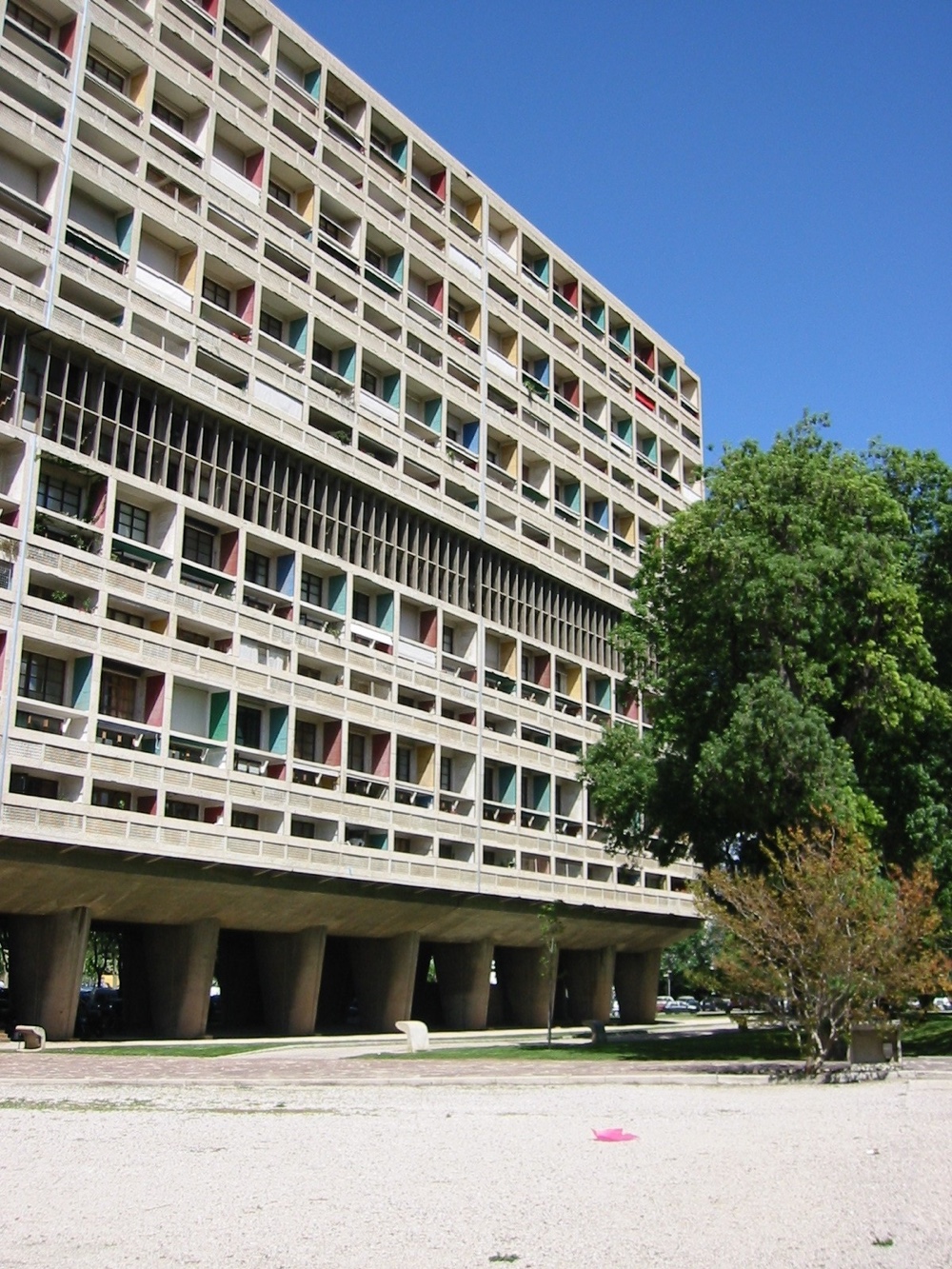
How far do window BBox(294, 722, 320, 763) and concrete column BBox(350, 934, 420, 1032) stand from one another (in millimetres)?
8292

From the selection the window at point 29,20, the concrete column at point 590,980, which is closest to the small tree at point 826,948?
the window at point 29,20

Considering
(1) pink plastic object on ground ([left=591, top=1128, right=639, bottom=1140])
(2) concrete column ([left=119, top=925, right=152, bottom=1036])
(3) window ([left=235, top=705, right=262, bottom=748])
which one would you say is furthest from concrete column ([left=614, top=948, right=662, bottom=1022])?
(1) pink plastic object on ground ([left=591, top=1128, right=639, bottom=1140])

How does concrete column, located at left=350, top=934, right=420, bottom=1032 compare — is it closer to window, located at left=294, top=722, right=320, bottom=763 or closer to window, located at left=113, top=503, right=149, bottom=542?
window, located at left=294, top=722, right=320, bottom=763

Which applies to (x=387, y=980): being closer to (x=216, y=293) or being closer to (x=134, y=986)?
(x=134, y=986)

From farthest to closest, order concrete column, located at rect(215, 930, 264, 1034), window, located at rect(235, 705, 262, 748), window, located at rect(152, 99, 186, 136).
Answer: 1. concrete column, located at rect(215, 930, 264, 1034)
2. window, located at rect(152, 99, 186, 136)
3. window, located at rect(235, 705, 262, 748)

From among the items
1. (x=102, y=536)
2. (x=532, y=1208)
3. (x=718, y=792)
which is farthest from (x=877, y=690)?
(x=532, y=1208)

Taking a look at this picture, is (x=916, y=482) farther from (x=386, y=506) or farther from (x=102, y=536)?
(x=102, y=536)

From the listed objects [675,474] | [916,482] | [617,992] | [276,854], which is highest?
[675,474]

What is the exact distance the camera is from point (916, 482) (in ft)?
113

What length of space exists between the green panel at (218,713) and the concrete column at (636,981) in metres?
28.8

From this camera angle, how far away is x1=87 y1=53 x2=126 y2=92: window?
3597cm

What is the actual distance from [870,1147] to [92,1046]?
2274 cm

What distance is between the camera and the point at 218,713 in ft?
115

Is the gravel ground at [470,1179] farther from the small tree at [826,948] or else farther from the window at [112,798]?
the window at [112,798]
